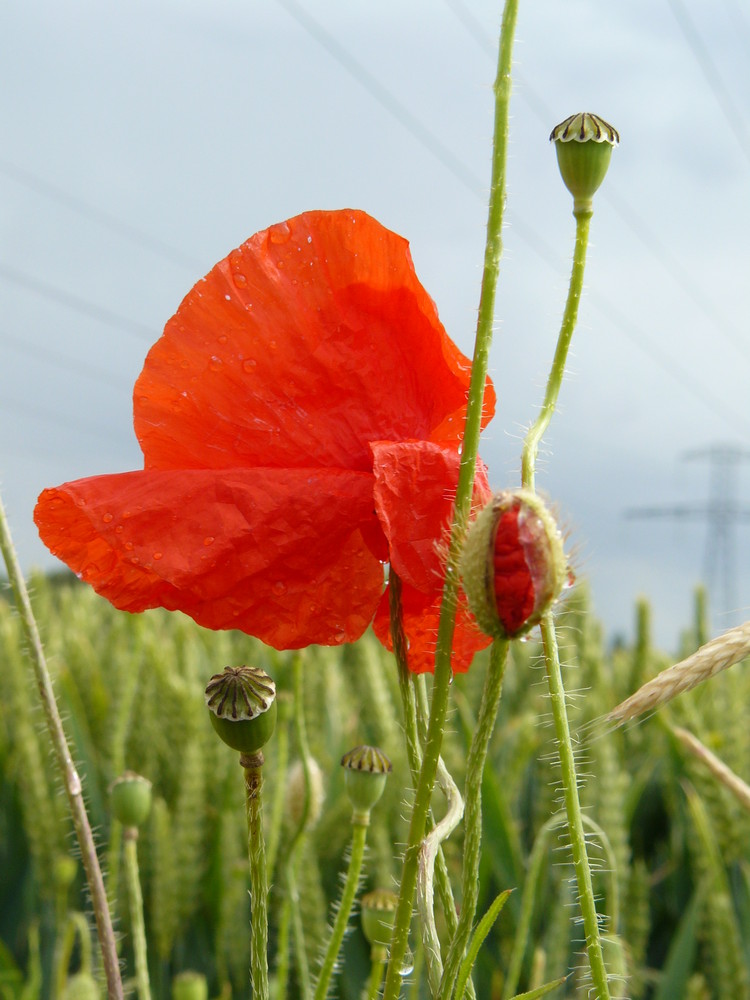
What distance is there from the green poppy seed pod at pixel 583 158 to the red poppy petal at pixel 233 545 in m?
0.11

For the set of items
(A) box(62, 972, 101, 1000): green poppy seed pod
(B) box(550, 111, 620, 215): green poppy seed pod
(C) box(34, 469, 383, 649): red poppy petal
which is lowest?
(A) box(62, 972, 101, 1000): green poppy seed pod

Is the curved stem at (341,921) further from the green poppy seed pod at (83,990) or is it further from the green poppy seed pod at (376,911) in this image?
the green poppy seed pod at (83,990)

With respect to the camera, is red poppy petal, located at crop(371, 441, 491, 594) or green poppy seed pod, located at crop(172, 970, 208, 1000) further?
green poppy seed pod, located at crop(172, 970, 208, 1000)

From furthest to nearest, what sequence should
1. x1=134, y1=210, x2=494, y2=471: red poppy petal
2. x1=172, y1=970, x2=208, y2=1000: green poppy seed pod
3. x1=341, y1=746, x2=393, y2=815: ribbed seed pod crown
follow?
x1=172, y1=970, x2=208, y2=1000: green poppy seed pod < x1=341, y1=746, x2=393, y2=815: ribbed seed pod crown < x1=134, y1=210, x2=494, y2=471: red poppy petal

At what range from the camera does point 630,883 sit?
1.20 meters

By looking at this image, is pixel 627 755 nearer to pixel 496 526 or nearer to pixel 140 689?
pixel 140 689

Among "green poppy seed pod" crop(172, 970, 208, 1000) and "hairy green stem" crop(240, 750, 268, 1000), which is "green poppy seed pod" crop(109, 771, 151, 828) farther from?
"hairy green stem" crop(240, 750, 268, 1000)

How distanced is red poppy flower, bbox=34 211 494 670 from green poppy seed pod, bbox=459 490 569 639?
0.27 feet

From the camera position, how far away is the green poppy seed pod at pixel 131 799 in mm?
540

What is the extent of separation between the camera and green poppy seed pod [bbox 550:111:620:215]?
0.30 m

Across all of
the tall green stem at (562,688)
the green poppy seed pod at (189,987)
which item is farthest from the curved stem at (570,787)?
the green poppy seed pod at (189,987)

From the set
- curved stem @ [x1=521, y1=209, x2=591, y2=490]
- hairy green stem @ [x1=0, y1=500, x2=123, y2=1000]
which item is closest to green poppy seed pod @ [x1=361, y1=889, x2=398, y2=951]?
hairy green stem @ [x1=0, y1=500, x2=123, y2=1000]

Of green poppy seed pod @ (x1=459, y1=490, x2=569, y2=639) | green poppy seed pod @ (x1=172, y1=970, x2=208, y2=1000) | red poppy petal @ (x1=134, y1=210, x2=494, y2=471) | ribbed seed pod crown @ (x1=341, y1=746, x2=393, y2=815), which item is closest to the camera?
green poppy seed pod @ (x1=459, y1=490, x2=569, y2=639)

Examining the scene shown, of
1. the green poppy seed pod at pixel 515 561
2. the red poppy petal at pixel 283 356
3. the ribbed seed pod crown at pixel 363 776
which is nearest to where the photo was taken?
the green poppy seed pod at pixel 515 561
